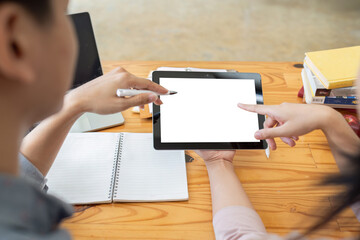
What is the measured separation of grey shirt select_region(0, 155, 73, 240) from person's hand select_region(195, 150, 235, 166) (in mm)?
480

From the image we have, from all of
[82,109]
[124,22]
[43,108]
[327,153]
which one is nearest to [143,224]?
[82,109]

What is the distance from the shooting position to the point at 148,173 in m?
0.86

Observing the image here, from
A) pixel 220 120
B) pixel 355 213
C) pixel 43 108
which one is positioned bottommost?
→ pixel 355 213

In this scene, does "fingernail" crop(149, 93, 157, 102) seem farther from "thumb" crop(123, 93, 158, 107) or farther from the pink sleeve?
the pink sleeve

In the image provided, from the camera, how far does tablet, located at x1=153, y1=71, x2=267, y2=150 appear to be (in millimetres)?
864

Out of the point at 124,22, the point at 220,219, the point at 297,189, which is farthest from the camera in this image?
the point at 124,22

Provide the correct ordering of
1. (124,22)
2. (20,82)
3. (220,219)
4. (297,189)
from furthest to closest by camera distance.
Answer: (124,22)
(297,189)
(220,219)
(20,82)

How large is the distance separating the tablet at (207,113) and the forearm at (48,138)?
21 cm

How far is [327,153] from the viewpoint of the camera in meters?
0.96

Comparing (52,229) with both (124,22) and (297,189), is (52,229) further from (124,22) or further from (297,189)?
(124,22)

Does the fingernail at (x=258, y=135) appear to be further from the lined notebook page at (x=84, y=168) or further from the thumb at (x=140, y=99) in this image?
the lined notebook page at (x=84, y=168)

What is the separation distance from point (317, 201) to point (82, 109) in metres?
0.62

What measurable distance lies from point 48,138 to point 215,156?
0.42 meters

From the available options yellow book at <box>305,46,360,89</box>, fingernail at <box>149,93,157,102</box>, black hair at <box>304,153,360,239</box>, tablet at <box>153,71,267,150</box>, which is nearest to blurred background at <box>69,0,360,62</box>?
yellow book at <box>305,46,360,89</box>
